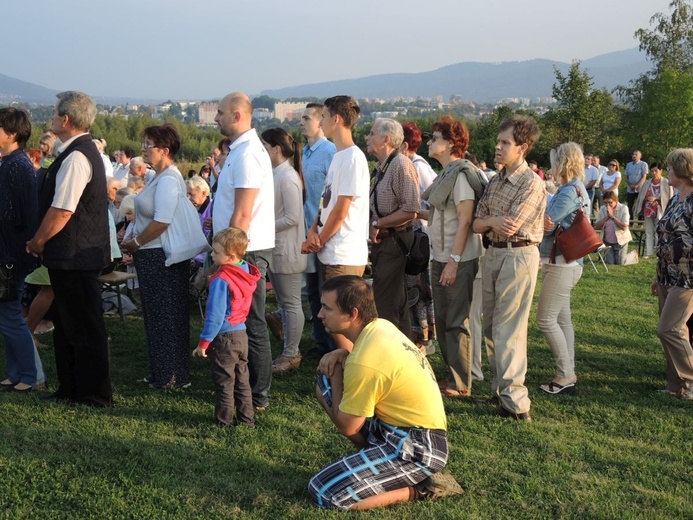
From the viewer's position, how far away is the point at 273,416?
→ 5.04m

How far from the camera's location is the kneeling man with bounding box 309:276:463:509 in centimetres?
365

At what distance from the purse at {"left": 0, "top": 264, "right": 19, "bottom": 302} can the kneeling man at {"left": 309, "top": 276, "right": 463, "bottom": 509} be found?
2.78 metres

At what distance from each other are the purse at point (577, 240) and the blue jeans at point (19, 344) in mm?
4077

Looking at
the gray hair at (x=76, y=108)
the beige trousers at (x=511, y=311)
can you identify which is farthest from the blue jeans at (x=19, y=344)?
the beige trousers at (x=511, y=311)

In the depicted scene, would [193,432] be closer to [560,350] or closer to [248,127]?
[248,127]

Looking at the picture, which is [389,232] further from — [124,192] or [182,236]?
[124,192]

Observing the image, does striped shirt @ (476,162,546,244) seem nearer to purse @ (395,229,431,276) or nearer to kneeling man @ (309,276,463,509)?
purse @ (395,229,431,276)

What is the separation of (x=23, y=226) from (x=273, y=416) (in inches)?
91.7

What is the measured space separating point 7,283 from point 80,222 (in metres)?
0.83

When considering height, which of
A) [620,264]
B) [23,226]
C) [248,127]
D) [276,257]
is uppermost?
[248,127]

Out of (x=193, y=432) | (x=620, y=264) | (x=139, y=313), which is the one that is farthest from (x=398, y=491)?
(x=620, y=264)

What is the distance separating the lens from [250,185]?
4.94 metres

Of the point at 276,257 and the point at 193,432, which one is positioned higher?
the point at 276,257

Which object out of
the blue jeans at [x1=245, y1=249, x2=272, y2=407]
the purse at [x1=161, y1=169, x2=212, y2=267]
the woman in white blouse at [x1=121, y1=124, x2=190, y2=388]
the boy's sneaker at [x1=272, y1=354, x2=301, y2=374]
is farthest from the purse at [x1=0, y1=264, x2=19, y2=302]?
the boy's sneaker at [x1=272, y1=354, x2=301, y2=374]
